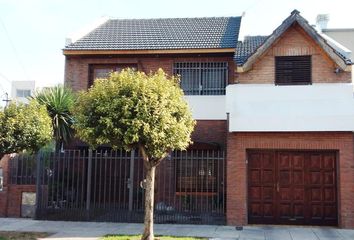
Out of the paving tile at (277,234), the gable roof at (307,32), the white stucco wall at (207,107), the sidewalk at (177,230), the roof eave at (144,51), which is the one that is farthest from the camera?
the roof eave at (144,51)

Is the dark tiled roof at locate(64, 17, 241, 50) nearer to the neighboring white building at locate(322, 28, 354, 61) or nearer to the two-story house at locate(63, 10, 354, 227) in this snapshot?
the two-story house at locate(63, 10, 354, 227)

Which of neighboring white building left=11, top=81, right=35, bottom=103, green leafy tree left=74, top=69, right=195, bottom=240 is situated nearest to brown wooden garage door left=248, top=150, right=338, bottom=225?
green leafy tree left=74, top=69, right=195, bottom=240

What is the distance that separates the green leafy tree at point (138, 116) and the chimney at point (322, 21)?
48.2 feet

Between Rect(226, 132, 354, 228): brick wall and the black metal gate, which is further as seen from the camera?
the black metal gate

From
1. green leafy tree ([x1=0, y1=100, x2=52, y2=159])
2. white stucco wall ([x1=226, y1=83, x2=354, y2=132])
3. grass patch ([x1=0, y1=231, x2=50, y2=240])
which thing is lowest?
grass patch ([x1=0, y1=231, x2=50, y2=240])

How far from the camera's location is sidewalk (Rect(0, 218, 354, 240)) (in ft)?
41.4

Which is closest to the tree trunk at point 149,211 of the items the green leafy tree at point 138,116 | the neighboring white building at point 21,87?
the green leafy tree at point 138,116

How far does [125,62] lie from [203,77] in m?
3.30

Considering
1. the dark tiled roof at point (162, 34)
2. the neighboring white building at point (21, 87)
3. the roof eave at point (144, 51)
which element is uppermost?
the neighboring white building at point (21, 87)

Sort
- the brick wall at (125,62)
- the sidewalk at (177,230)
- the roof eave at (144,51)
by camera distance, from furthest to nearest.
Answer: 1. the brick wall at (125,62)
2. the roof eave at (144,51)
3. the sidewalk at (177,230)

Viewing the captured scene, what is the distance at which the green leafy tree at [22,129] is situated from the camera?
12.1m

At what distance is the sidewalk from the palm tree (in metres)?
3.07

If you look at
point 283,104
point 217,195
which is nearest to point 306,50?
point 283,104

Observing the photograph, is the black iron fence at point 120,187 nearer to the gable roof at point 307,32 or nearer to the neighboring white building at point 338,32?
the gable roof at point 307,32
